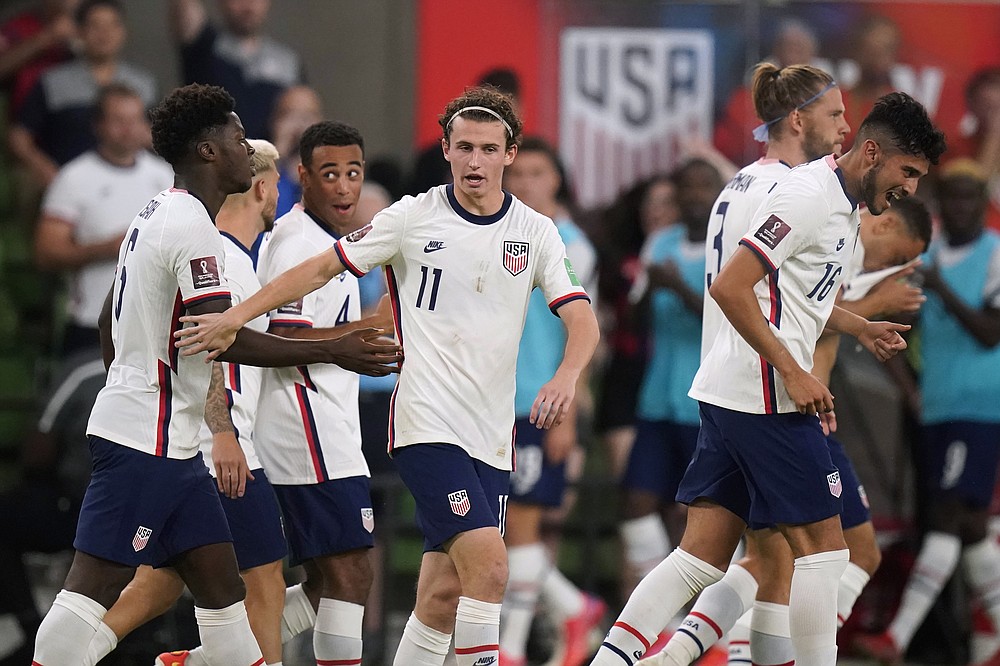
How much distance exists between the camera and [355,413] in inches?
247

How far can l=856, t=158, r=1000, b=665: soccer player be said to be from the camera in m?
8.90

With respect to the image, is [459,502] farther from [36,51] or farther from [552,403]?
[36,51]

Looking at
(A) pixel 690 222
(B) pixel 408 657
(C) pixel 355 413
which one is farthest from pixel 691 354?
(B) pixel 408 657

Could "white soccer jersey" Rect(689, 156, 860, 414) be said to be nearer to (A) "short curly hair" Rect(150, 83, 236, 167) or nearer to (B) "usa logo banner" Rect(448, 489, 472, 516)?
(B) "usa logo banner" Rect(448, 489, 472, 516)

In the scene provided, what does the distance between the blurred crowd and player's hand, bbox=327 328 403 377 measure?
305 centimetres

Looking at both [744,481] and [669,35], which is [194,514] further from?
[669,35]

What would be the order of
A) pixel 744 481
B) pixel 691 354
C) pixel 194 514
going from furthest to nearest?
pixel 691 354
pixel 744 481
pixel 194 514

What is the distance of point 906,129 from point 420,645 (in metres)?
2.60

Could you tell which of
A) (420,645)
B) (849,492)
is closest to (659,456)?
(849,492)

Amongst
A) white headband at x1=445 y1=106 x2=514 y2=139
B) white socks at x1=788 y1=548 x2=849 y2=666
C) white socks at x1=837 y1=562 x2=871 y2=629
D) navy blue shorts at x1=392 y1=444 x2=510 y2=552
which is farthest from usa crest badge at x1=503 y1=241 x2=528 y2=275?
white socks at x1=837 y1=562 x2=871 y2=629

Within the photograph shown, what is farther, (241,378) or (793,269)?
(241,378)

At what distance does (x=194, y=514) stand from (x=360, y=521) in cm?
100

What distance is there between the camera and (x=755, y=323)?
541 centimetres

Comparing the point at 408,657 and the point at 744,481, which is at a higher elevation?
the point at 744,481
